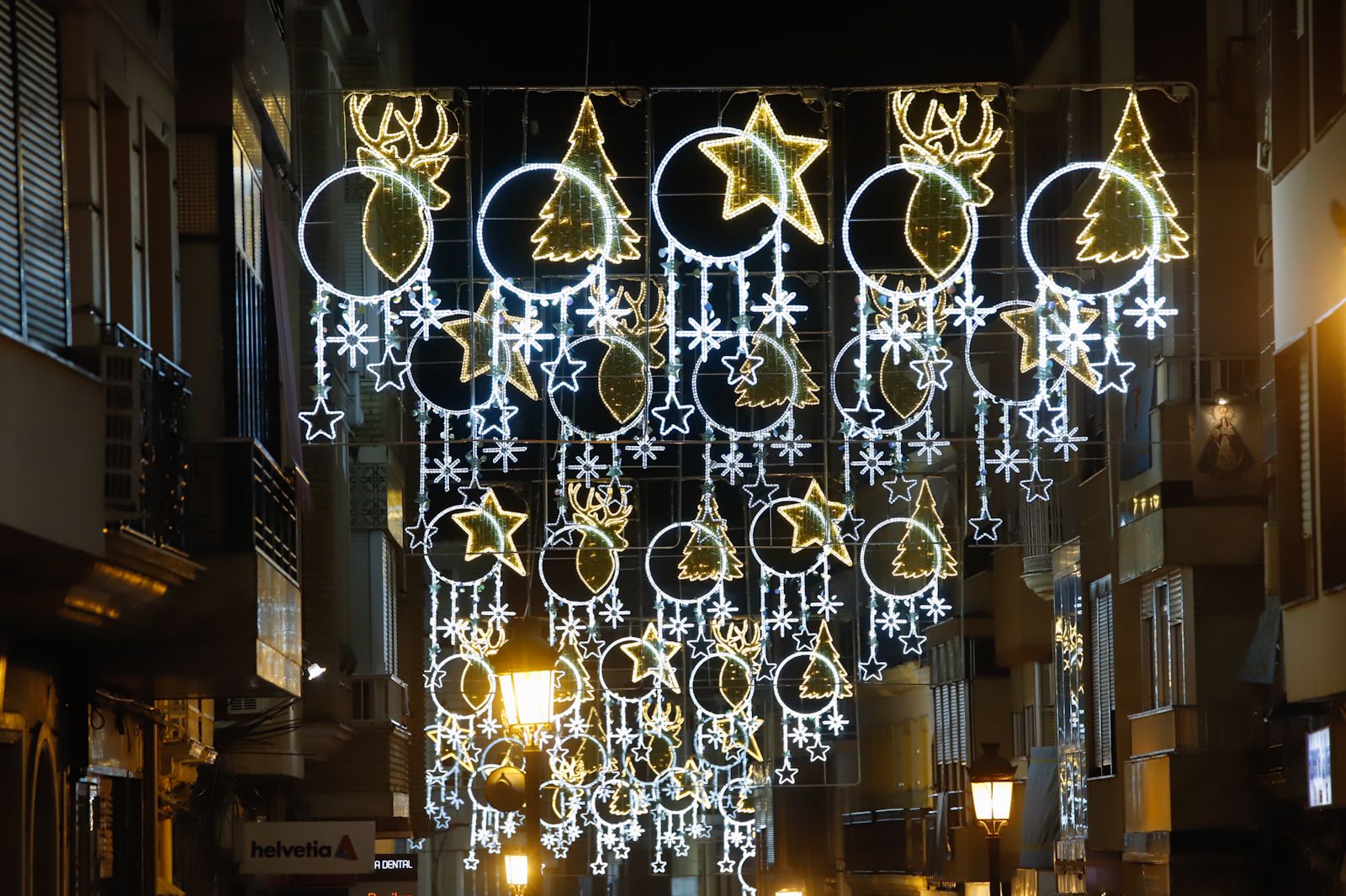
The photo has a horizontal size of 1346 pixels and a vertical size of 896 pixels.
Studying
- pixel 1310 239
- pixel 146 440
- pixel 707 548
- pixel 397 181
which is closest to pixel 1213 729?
pixel 707 548

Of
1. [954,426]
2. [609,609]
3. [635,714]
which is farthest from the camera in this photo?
[635,714]

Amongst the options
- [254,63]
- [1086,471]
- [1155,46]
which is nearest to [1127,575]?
[1086,471]

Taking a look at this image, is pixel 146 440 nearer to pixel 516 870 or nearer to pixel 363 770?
pixel 363 770

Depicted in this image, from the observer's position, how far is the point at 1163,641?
2973 centimetres

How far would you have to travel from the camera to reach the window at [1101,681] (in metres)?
31.5

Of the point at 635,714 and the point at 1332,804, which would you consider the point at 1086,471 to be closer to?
the point at 1332,804

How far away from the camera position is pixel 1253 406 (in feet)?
87.9

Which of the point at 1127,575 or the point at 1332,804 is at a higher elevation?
the point at 1127,575

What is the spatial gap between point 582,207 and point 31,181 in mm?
7727

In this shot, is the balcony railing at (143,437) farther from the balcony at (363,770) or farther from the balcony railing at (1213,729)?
the balcony at (363,770)

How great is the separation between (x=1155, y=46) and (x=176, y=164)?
568 inches

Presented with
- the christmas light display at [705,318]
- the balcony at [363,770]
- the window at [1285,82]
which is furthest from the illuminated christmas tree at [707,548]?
the window at [1285,82]

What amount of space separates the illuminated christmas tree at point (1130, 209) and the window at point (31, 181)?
10278 mm

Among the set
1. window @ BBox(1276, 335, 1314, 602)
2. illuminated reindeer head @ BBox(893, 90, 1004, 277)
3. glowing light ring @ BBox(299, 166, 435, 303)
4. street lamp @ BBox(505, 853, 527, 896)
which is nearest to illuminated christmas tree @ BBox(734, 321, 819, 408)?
illuminated reindeer head @ BBox(893, 90, 1004, 277)
